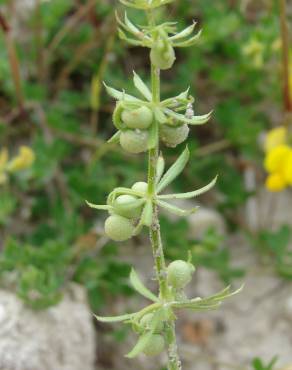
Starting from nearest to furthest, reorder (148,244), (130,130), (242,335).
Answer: (130,130)
(242,335)
(148,244)

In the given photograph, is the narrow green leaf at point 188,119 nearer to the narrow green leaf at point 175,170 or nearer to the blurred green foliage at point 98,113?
the narrow green leaf at point 175,170

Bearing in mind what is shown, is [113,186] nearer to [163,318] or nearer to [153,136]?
[163,318]

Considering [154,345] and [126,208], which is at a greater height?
[126,208]

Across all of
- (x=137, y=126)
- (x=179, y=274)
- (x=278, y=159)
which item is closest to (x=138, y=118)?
(x=137, y=126)

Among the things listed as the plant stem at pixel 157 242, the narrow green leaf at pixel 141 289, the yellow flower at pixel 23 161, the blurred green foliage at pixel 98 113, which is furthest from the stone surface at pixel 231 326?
the narrow green leaf at pixel 141 289

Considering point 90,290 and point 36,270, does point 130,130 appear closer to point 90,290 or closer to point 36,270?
point 36,270

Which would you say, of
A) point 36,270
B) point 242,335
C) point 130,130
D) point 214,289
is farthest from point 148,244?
point 130,130
